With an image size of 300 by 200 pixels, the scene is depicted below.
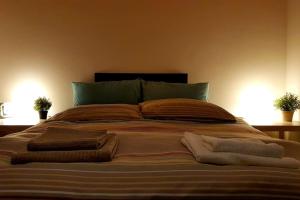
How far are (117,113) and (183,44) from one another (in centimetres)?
122

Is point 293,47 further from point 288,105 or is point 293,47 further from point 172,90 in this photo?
point 172,90

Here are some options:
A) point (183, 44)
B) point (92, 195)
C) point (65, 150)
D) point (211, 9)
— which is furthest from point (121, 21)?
point (92, 195)

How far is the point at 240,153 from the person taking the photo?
4.29ft

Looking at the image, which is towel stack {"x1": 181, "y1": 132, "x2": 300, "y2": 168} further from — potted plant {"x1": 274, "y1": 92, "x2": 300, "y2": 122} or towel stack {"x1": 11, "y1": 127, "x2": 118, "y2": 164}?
potted plant {"x1": 274, "y1": 92, "x2": 300, "y2": 122}

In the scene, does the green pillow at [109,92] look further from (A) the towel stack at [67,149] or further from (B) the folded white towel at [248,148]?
(B) the folded white towel at [248,148]

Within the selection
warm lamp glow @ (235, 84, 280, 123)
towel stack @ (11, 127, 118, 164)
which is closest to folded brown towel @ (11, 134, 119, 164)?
towel stack @ (11, 127, 118, 164)

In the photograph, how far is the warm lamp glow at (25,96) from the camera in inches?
130

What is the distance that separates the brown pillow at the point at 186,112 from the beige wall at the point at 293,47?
3.56 ft

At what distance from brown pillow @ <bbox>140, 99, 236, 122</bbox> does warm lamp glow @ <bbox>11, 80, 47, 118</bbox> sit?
135 cm

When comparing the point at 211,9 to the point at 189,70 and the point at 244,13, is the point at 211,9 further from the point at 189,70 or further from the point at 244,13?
the point at 189,70

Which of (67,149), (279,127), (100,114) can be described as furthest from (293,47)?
(67,149)

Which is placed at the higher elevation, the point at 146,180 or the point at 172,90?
the point at 172,90

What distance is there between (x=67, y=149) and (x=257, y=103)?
2494 mm

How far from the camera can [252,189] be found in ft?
3.45
